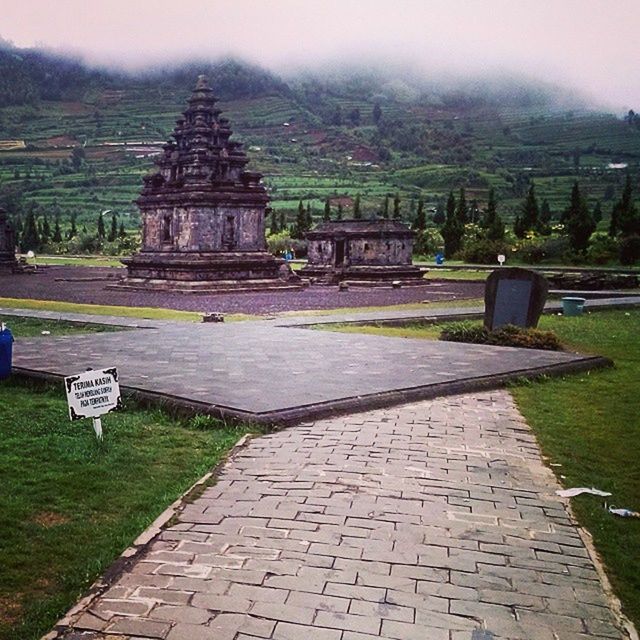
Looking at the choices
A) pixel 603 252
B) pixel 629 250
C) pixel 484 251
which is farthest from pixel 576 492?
pixel 484 251

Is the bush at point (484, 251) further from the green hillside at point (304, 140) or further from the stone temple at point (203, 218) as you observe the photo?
the green hillside at point (304, 140)

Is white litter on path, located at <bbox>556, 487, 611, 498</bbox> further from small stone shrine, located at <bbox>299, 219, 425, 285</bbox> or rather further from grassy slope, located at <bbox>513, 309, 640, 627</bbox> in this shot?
small stone shrine, located at <bbox>299, 219, 425, 285</bbox>

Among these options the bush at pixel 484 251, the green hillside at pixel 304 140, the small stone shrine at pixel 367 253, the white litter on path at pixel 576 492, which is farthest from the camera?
the green hillside at pixel 304 140

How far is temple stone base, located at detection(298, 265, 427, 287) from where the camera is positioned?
34.4 m

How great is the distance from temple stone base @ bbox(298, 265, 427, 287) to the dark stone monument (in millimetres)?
19649

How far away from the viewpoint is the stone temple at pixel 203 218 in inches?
1212

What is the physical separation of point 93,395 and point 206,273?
24.1 m

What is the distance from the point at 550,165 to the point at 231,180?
299 ft

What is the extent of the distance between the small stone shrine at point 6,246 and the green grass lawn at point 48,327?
88.4ft

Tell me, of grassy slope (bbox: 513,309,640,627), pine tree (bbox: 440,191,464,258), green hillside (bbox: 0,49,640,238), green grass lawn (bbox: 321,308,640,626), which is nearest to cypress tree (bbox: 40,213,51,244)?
green hillside (bbox: 0,49,640,238)

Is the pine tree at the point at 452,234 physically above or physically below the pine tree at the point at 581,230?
below

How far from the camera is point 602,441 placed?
7.03 m

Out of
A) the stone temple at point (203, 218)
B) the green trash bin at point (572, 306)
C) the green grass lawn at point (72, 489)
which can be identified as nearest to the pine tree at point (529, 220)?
the stone temple at point (203, 218)

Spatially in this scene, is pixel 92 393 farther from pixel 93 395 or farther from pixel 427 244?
pixel 427 244
